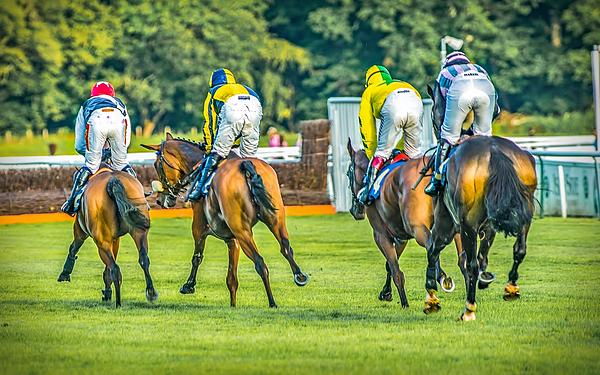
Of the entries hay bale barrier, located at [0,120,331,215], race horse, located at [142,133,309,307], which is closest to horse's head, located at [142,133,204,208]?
race horse, located at [142,133,309,307]

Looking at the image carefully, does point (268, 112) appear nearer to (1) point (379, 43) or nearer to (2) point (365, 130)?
(1) point (379, 43)

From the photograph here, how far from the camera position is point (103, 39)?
49.2m

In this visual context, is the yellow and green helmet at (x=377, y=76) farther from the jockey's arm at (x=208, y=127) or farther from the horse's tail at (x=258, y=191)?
the jockey's arm at (x=208, y=127)

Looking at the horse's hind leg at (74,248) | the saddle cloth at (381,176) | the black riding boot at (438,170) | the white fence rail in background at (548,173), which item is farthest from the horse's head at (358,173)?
the white fence rail in background at (548,173)

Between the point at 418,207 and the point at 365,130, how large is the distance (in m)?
1.21

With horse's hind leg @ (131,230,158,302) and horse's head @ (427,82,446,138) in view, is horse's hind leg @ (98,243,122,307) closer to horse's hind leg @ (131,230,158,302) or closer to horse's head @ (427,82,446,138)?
horse's hind leg @ (131,230,158,302)

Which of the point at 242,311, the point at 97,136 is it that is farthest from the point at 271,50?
the point at 242,311

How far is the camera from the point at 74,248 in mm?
13750

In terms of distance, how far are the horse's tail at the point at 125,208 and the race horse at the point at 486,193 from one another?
2.89m

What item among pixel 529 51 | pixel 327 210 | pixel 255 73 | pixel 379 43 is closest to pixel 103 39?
pixel 255 73

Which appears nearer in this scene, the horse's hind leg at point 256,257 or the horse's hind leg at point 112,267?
the horse's hind leg at point 256,257

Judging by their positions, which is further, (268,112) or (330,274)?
(268,112)

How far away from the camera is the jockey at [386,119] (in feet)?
40.0

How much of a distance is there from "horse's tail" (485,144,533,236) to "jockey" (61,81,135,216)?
4240 millimetres
